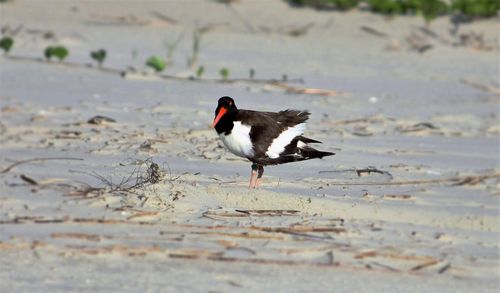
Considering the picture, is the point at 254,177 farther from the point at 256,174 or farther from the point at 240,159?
the point at 240,159

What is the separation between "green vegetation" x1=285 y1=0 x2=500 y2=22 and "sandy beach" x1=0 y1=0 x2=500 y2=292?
4.3 inches

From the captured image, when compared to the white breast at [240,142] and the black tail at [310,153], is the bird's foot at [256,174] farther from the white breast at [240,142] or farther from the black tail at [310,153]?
the black tail at [310,153]

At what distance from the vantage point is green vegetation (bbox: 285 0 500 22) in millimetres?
12109

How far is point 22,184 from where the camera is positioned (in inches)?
214

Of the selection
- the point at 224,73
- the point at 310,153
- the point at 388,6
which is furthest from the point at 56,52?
the point at 310,153

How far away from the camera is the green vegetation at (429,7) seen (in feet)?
39.7

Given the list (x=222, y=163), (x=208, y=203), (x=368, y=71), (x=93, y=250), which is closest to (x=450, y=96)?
(x=368, y=71)

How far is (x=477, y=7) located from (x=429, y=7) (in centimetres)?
51

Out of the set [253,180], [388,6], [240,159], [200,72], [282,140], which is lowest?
[253,180]

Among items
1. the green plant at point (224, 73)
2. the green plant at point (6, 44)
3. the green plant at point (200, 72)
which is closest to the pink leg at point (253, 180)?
the green plant at point (224, 73)

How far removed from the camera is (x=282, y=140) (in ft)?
20.4

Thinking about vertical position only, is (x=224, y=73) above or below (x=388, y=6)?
below

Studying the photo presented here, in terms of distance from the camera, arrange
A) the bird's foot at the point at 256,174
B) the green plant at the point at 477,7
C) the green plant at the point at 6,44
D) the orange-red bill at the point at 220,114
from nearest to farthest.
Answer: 1. the bird's foot at the point at 256,174
2. the orange-red bill at the point at 220,114
3. the green plant at the point at 6,44
4. the green plant at the point at 477,7

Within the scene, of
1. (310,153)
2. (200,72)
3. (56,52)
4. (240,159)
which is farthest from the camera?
(56,52)
